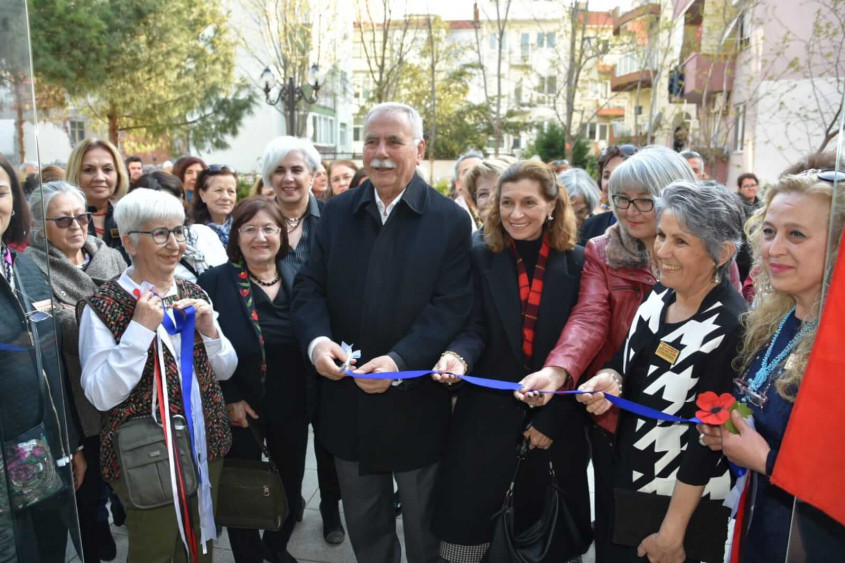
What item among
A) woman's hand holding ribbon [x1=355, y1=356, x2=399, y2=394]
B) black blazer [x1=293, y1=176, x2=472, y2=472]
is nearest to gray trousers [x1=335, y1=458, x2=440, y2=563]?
black blazer [x1=293, y1=176, x2=472, y2=472]

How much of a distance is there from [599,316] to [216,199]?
10.6 feet

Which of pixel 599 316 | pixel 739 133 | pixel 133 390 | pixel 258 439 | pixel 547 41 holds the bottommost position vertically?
pixel 258 439

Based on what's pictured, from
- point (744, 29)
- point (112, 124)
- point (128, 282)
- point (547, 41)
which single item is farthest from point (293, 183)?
point (547, 41)

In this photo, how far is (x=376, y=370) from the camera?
2682mm

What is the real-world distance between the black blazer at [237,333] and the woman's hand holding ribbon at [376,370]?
31.6 inches

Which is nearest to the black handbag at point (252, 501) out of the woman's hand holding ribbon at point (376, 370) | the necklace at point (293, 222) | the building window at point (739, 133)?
the woman's hand holding ribbon at point (376, 370)

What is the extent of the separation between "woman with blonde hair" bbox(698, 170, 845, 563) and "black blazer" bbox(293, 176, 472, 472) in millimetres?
1253

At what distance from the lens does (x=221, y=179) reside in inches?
190

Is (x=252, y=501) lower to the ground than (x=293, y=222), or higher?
lower

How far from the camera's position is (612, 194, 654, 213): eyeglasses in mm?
2891

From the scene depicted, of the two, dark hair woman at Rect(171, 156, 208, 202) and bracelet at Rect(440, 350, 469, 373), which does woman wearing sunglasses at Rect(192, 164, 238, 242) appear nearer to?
dark hair woman at Rect(171, 156, 208, 202)

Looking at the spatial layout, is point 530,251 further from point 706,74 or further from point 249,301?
point 706,74

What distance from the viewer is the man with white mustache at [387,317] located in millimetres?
2875

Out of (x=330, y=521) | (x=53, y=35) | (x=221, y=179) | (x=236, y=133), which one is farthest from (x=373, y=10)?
(x=330, y=521)
